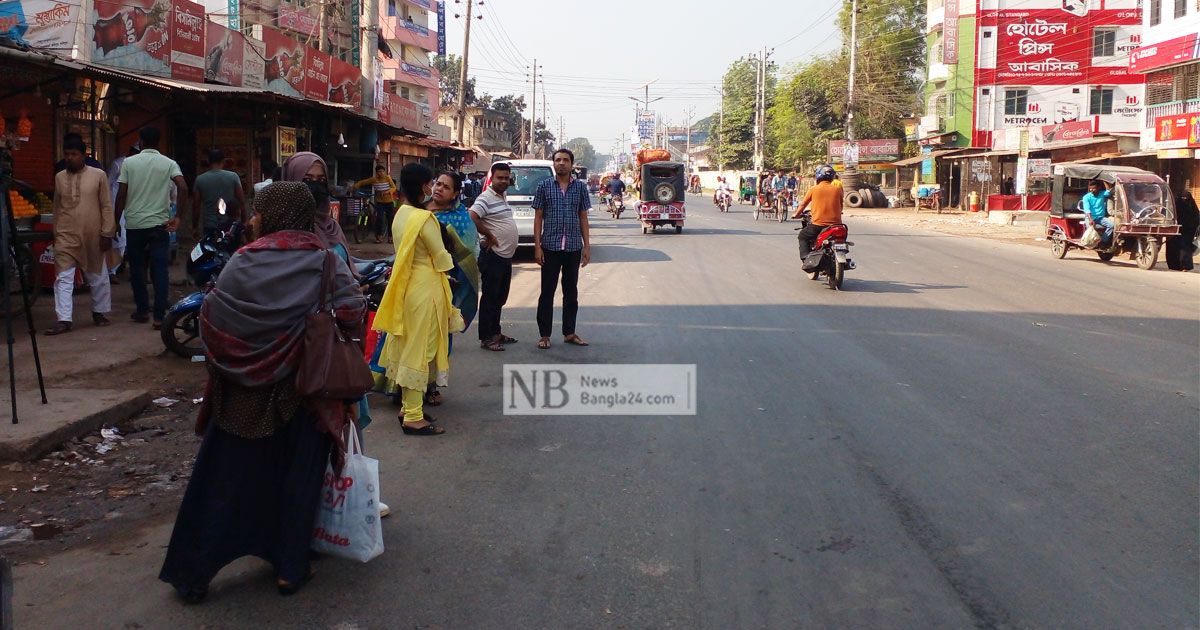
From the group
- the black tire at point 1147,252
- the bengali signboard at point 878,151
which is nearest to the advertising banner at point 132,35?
the black tire at point 1147,252

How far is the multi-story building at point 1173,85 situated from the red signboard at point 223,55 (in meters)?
25.6

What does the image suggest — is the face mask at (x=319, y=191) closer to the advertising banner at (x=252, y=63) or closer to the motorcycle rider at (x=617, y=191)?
the advertising banner at (x=252, y=63)

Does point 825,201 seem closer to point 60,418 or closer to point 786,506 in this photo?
point 786,506

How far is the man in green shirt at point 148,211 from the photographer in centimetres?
914

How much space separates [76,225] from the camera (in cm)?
Answer: 876

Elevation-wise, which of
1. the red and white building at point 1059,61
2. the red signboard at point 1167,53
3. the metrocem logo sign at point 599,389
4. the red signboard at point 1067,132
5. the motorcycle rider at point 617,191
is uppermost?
the red and white building at point 1059,61

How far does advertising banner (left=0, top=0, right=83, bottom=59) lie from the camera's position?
14.7 meters

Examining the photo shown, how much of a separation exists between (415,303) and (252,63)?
52.6 feet

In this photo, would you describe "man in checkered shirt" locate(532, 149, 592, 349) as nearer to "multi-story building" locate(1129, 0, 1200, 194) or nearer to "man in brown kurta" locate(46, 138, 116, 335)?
"man in brown kurta" locate(46, 138, 116, 335)

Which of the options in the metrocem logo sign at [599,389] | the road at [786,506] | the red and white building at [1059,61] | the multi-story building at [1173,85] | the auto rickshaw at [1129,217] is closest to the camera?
the road at [786,506]

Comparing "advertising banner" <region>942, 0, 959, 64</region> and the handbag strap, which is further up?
"advertising banner" <region>942, 0, 959, 64</region>

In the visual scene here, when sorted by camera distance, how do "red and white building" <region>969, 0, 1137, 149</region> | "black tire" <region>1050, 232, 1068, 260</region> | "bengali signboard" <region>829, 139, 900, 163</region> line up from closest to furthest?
"black tire" <region>1050, 232, 1068, 260</region>, "red and white building" <region>969, 0, 1137, 149</region>, "bengali signboard" <region>829, 139, 900, 163</region>

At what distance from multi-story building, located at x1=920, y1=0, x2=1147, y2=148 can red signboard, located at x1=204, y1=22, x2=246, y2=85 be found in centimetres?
3685

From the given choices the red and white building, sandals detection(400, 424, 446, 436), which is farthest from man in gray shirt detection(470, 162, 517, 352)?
the red and white building
